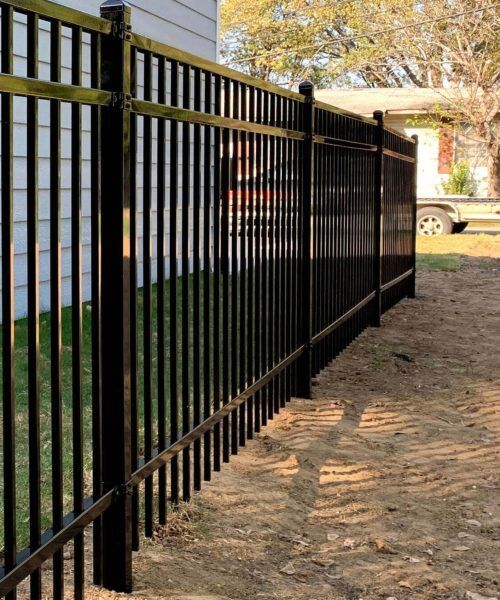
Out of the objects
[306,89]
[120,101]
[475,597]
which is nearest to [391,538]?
[475,597]

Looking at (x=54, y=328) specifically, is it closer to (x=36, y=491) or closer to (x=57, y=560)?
(x=36, y=491)

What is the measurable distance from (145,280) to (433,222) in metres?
18.6

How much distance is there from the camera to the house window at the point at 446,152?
27.6 meters

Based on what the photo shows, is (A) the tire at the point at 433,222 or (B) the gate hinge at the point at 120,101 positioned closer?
(B) the gate hinge at the point at 120,101

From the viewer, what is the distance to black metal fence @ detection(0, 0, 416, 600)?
264 centimetres

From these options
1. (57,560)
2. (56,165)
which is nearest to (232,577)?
(57,560)

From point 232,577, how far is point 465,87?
24.8 metres

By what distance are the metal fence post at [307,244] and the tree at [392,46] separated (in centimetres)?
2032

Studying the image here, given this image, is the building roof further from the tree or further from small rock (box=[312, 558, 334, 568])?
small rock (box=[312, 558, 334, 568])

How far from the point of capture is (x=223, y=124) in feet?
13.9

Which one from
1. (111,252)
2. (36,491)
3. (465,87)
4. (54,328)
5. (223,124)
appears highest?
(465,87)

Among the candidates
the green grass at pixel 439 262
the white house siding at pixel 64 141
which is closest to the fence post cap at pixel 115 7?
the white house siding at pixel 64 141

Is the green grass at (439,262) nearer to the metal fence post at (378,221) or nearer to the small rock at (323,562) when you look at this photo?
the metal fence post at (378,221)

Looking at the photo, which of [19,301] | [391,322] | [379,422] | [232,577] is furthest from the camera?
[391,322]
